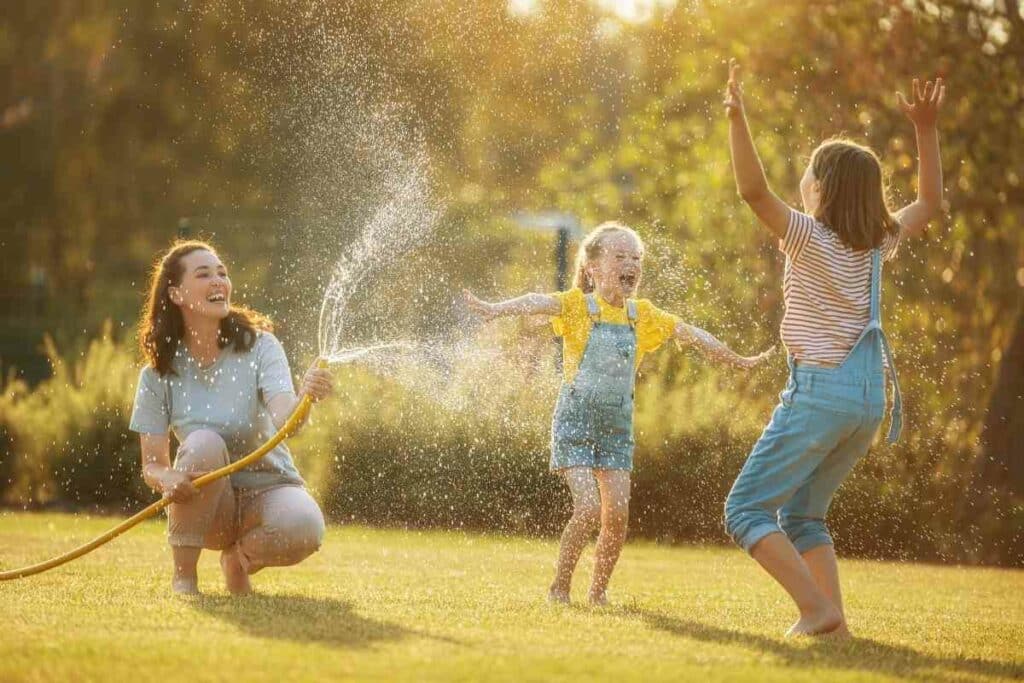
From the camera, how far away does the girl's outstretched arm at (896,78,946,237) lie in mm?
5238

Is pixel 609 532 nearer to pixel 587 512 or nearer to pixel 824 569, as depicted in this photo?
pixel 587 512

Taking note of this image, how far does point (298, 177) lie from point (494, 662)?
51.8 feet

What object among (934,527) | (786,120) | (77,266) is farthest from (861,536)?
(77,266)

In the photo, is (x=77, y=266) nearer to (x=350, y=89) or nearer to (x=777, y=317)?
(x=350, y=89)

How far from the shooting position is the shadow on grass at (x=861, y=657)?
4.31 m

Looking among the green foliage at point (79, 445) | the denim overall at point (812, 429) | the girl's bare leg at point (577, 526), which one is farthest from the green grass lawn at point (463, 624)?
the green foliage at point (79, 445)

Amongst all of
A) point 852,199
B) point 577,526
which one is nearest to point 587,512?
point 577,526

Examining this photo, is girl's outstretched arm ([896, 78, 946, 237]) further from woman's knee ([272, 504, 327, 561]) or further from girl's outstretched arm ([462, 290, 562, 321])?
woman's knee ([272, 504, 327, 561])

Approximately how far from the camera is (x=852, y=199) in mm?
4969

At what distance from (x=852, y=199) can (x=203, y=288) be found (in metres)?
2.36

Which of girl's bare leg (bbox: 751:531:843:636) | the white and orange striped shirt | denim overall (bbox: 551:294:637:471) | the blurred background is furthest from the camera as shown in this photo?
the blurred background

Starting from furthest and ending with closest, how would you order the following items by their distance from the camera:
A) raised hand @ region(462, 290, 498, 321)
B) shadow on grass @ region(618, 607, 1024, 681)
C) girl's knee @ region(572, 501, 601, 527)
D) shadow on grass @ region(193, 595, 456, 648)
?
girl's knee @ region(572, 501, 601, 527)
raised hand @ region(462, 290, 498, 321)
shadow on grass @ region(193, 595, 456, 648)
shadow on grass @ region(618, 607, 1024, 681)

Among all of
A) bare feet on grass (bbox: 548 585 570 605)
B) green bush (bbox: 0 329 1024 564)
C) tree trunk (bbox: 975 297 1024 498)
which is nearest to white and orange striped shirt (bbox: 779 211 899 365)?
bare feet on grass (bbox: 548 585 570 605)

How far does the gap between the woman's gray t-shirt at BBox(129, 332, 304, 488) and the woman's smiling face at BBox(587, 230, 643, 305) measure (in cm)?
131
